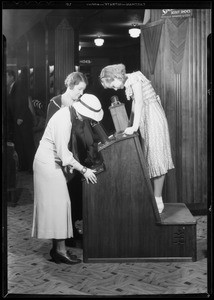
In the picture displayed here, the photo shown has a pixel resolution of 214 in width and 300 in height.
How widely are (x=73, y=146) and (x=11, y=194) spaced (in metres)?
1.90

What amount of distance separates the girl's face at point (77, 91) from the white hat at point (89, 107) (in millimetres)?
132

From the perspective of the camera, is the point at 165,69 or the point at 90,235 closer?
the point at 90,235

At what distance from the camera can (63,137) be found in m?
3.46

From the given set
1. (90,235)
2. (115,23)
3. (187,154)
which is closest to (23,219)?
(90,235)

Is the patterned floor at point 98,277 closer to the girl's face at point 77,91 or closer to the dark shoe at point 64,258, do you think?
the dark shoe at point 64,258

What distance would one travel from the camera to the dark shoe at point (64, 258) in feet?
12.0

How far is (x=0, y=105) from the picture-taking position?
276cm

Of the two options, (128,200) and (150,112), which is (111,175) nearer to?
(128,200)

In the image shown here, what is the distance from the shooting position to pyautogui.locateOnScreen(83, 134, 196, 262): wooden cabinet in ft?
11.8

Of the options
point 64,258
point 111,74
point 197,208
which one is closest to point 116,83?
point 111,74

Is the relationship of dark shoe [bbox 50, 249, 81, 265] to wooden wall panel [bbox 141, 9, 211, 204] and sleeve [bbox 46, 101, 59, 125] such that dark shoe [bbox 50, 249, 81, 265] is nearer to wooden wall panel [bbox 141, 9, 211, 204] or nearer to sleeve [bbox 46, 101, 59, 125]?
sleeve [bbox 46, 101, 59, 125]

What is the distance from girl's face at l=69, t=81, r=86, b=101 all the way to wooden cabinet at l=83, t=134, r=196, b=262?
453mm

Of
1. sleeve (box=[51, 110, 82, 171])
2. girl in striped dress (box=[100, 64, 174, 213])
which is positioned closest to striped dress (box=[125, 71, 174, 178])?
girl in striped dress (box=[100, 64, 174, 213])

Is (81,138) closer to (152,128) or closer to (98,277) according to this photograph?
(152,128)
